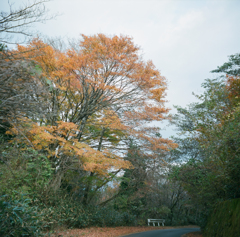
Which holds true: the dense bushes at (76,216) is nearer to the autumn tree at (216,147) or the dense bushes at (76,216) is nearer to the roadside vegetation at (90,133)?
the roadside vegetation at (90,133)

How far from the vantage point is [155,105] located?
1191 centimetres

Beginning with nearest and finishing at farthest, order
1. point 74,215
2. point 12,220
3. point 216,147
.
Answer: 1. point 12,220
2. point 216,147
3. point 74,215

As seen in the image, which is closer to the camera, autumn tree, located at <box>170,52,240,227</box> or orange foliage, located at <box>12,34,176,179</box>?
autumn tree, located at <box>170,52,240,227</box>

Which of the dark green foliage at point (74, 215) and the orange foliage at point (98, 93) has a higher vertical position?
the orange foliage at point (98, 93)

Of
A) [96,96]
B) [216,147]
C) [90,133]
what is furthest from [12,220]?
[90,133]

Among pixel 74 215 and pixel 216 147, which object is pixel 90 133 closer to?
pixel 74 215

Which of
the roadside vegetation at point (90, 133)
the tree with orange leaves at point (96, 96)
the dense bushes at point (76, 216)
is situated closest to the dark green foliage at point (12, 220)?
the roadside vegetation at point (90, 133)

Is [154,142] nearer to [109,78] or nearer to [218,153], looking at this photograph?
[109,78]

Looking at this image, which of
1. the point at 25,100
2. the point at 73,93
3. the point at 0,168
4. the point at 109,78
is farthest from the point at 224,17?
the point at 0,168

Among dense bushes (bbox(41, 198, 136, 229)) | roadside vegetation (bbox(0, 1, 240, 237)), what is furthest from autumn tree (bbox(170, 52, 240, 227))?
dense bushes (bbox(41, 198, 136, 229))

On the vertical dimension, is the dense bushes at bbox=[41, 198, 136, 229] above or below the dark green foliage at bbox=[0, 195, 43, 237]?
below

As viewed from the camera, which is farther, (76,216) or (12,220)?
(76,216)

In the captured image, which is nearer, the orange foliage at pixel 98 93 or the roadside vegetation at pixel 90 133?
the roadside vegetation at pixel 90 133

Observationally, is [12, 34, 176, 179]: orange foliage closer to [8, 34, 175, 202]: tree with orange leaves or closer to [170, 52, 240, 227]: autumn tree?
[8, 34, 175, 202]: tree with orange leaves
